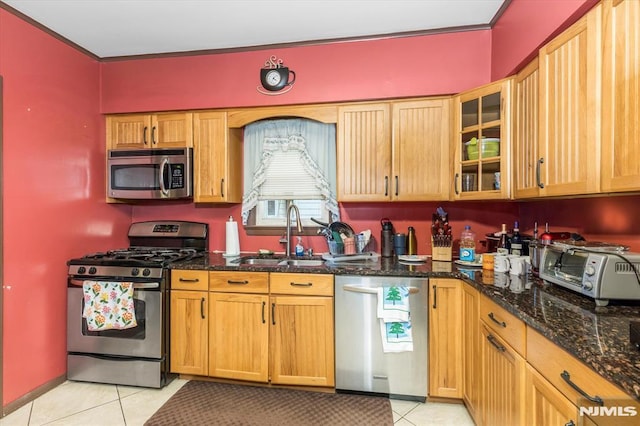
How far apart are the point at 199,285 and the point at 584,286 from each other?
2.31m

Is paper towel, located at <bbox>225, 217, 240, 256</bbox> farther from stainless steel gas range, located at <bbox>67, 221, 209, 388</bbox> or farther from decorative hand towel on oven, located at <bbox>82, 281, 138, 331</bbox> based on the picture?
decorative hand towel on oven, located at <bbox>82, 281, 138, 331</bbox>

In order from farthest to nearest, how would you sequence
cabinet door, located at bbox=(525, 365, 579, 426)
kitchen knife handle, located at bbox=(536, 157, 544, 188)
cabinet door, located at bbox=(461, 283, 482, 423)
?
cabinet door, located at bbox=(461, 283, 482, 423)
kitchen knife handle, located at bbox=(536, 157, 544, 188)
cabinet door, located at bbox=(525, 365, 579, 426)

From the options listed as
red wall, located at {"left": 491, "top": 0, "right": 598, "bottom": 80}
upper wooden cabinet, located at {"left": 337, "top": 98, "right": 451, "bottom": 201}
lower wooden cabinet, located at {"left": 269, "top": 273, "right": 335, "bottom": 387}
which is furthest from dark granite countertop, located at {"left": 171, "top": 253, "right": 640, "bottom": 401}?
red wall, located at {"left": 491, "top": 0, "right": 598, "bottom": 80}

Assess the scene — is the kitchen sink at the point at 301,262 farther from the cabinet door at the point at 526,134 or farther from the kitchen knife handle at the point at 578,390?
the kitchen knife handle at the point at 578,390

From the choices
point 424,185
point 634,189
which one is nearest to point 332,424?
point 424,185

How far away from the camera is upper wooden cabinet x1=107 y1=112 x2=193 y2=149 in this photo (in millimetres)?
2912

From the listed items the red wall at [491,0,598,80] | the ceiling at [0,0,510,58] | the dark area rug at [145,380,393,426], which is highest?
the ceiling at [0,0,510,58]

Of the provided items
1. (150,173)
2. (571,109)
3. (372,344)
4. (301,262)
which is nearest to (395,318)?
(372,344)

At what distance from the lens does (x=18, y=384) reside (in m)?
2.25

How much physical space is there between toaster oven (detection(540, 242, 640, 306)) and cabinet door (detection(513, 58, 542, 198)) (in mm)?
458

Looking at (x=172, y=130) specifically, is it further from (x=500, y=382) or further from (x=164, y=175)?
(x=500, y=382)

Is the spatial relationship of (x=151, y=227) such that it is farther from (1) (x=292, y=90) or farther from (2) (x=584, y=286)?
(2) (x=584, y=286)

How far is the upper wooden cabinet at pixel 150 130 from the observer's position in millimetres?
2912

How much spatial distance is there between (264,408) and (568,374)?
181 cm
